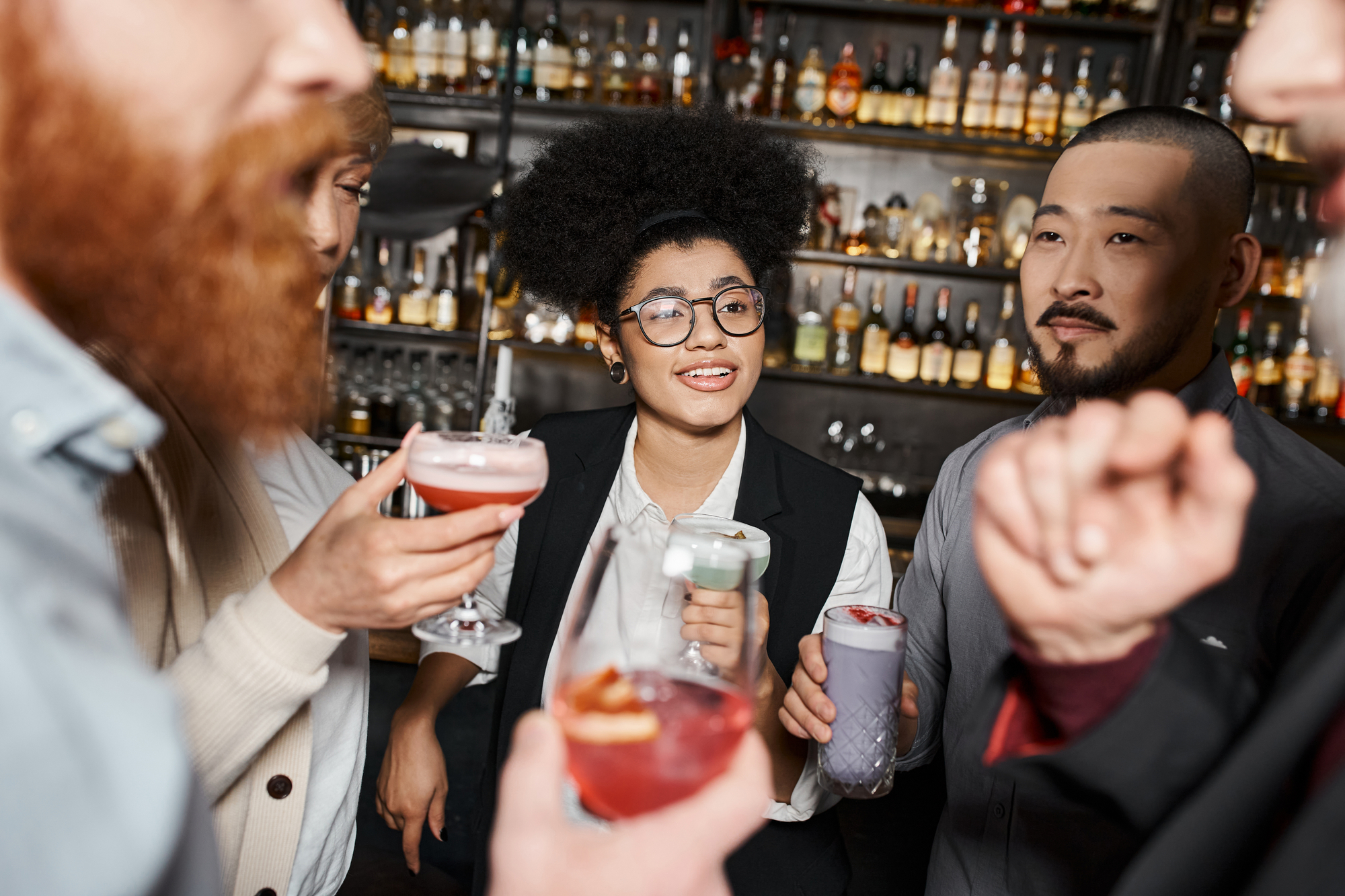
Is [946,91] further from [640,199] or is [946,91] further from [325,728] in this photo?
[325,728]

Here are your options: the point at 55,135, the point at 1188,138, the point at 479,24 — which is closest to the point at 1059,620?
the point at 55,135

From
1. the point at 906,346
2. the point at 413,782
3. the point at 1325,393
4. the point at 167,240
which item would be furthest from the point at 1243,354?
the point at 167,240

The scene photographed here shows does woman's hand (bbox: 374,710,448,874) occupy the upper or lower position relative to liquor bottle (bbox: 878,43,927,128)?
lower

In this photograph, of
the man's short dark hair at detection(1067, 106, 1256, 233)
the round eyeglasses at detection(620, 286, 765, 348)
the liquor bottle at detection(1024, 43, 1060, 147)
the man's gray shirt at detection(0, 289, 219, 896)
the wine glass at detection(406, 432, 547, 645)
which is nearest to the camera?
the man's gray shirt at detection(0, 289, 219, 896)

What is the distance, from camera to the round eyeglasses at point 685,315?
1784 mm

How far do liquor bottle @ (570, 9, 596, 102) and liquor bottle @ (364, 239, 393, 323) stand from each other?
1.07m

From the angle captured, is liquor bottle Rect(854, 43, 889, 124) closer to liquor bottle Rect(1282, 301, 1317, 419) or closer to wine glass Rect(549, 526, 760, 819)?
liquor bottle Rect(1282, 301, 1317, 419)

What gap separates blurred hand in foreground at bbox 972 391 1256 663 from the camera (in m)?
0.55

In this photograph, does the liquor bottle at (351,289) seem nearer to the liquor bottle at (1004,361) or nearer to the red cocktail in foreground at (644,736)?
the liquor bottle at (1004,361)

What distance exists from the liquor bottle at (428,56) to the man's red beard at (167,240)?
331 cm

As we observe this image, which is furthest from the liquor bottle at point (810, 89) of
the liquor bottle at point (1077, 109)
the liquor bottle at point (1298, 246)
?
the liquor bottle at point (1298, 246)

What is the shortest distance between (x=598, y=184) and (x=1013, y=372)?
→ 2.32m

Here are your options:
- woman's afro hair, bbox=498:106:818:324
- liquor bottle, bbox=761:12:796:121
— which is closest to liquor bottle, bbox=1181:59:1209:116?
liquor bottle, bbox=761:12:796:121

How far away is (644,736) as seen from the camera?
61cm
